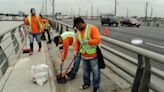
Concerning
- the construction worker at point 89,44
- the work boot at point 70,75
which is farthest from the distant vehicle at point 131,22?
the construction worker at point 89,44

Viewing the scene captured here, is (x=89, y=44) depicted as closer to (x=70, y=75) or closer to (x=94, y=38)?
(x=94, y=38)

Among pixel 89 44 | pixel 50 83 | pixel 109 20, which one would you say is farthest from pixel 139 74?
pixel 109 20

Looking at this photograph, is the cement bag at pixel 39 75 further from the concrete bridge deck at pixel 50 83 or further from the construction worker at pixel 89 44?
the construction worker at pixel 89 44

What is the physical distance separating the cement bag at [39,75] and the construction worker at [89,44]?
1007 mm

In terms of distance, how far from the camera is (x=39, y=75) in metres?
6.73

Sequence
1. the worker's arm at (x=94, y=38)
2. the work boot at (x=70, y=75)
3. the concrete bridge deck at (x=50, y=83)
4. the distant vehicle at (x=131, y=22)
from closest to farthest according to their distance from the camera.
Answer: the worker's arm at (x=94, y=38) < the concrete bridge deck at (x=50, y=83) < the work boot at (x=70, y=75) < the distant vehicle at (x=131, y=22)

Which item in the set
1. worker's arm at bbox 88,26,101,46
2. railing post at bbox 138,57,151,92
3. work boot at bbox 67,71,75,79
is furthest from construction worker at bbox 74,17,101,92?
railing post at bbox 138,57,151,92

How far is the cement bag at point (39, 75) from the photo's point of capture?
262 inches

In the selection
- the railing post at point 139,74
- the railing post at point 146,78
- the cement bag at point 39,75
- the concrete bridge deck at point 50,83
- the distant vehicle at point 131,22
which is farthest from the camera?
the distant vehicle at point 131,22

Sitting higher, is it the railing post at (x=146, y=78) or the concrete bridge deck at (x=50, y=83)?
the railing post at (x=146, y=78)

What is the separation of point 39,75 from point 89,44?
166 cm

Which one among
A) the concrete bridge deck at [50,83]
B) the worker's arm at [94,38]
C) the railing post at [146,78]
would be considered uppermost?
the worker's arm at [94,38]

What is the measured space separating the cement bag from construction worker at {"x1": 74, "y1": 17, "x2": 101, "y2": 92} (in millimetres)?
1007

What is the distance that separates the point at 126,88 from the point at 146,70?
6.65 ft
